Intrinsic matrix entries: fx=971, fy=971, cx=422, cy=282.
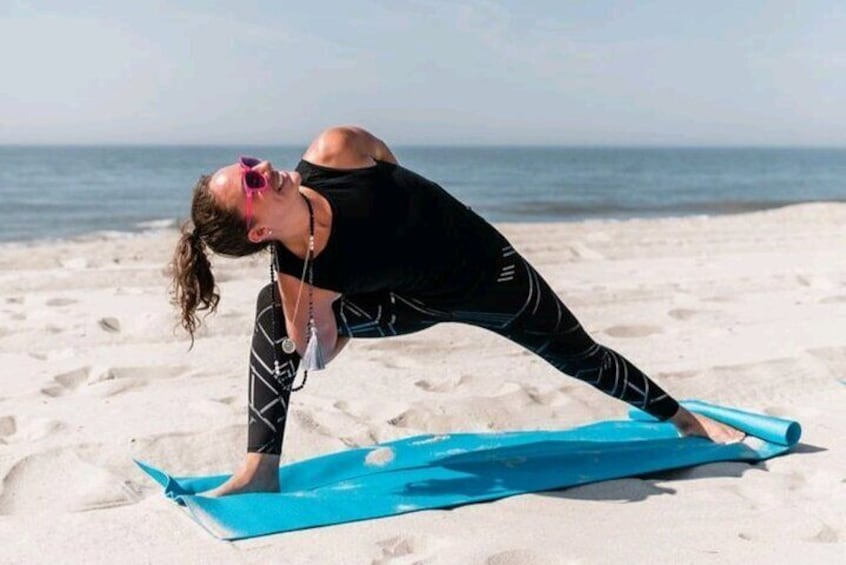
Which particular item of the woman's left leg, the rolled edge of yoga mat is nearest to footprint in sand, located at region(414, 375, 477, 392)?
the rolled edge of yoga mat

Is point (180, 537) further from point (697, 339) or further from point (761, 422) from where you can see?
point (697, 339)

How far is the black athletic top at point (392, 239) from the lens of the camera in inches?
121

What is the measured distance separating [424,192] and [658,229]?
389 inches

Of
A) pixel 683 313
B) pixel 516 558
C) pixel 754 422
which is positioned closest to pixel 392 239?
pixel 516 558

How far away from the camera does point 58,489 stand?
3287 mm

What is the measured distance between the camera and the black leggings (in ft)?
10.9

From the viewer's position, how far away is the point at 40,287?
7.21 metres

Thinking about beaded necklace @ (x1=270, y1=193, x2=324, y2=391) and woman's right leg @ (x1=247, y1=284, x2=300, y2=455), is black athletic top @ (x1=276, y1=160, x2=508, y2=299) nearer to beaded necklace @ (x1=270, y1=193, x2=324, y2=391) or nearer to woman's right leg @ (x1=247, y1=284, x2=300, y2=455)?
beaded necklace @ (x1=270, y1=193, x2=324, y2=391)

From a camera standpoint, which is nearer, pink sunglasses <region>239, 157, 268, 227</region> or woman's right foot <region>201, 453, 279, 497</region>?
pink sunglasses <region>239, 157, 268, 227</region>

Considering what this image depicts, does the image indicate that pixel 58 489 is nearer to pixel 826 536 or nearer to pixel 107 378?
pixel 107 378

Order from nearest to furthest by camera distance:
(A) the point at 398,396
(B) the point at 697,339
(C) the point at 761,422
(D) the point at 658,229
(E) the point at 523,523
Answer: (E) the point at 523,523
(C) the point at 761,422
(A) the point at 398,396
(B) the point at 697,339
(D) the point at 658,229

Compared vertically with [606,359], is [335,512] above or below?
below

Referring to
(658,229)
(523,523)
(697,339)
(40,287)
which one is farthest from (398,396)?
(658,229)

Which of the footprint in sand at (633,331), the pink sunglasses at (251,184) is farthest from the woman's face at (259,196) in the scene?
the footprint in sand at (633,331)
